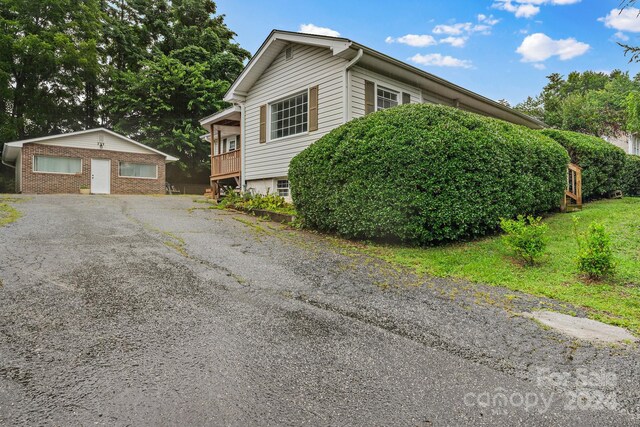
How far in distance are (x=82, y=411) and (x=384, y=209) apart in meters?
4.99

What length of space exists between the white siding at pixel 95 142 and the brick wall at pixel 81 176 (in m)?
0.22

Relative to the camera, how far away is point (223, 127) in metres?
17.0

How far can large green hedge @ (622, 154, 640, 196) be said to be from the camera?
48.9 feet

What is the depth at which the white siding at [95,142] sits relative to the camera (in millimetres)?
19406

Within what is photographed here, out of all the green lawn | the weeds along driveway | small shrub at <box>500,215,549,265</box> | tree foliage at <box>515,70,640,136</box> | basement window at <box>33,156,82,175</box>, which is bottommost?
the weeds along driveway

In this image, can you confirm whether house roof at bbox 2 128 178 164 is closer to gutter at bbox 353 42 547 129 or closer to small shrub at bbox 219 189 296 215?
small shrub at bbox 219 189 296 215

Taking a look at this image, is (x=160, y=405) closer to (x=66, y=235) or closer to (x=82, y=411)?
(x=82, y=411)

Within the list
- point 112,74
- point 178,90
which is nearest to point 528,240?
point 178,90

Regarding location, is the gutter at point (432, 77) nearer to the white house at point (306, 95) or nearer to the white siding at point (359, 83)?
the white house at point (306, 95)

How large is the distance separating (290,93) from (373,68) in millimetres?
2859

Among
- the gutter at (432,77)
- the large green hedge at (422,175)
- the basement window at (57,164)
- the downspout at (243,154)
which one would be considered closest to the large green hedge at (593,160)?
the gutter at (432,77)

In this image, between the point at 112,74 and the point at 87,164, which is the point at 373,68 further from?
the point at 112,74

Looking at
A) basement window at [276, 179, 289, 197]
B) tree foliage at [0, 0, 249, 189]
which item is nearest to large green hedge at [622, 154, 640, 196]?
basement window at [276, 179, 289, 197]

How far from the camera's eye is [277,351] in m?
2.66
